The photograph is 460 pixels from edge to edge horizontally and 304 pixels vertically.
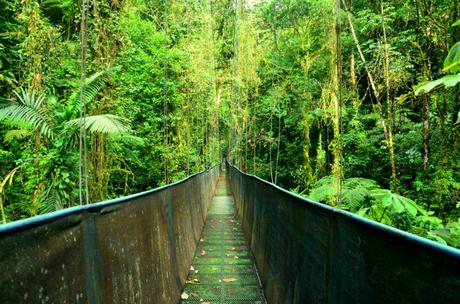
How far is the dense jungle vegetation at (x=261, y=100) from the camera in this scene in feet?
22.3

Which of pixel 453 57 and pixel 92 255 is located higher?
pixel 453 57

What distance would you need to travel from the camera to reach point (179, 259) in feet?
17.2

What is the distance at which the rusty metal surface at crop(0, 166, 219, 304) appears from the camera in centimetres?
133

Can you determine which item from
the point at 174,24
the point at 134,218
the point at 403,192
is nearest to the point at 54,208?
the point at 134,218

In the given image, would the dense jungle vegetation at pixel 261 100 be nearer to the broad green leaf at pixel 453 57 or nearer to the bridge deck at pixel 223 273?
the broad green leaf at pixel 453 57

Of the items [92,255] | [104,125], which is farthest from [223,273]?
[92,255]

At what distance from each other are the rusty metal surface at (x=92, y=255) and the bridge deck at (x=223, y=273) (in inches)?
32.0

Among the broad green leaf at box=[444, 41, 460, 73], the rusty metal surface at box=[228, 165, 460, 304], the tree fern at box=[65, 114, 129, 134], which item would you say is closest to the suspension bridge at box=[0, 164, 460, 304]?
the rusty metal surface at box=[228, 165, 460, 304]

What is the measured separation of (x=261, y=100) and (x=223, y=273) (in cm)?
1351

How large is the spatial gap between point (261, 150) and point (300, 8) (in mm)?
7652

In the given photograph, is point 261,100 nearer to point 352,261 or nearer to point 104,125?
point 104,125

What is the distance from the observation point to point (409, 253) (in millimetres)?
1297

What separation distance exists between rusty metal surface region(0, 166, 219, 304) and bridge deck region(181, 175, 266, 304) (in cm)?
81

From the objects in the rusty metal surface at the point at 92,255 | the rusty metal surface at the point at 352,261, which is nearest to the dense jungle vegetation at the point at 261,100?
the rusty metal surface at the point at 352,261
